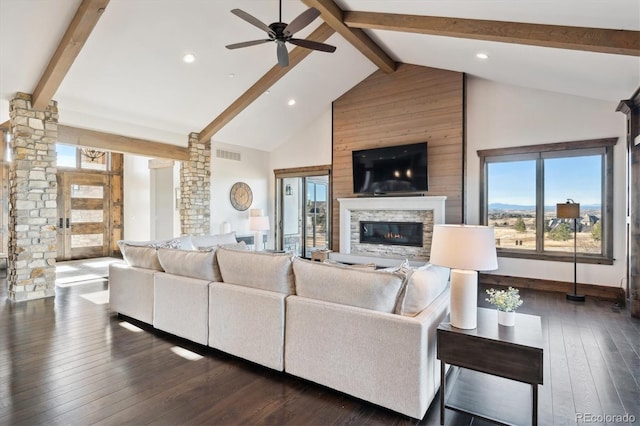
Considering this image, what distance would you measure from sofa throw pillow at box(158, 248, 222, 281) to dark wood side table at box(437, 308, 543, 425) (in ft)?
6.93

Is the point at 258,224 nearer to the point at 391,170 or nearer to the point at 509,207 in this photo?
the point at 391,170

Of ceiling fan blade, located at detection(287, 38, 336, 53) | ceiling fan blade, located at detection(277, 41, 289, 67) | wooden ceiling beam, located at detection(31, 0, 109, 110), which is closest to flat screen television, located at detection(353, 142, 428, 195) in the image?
ceiling fan blade, located at detection(287, 38, 336, 53)

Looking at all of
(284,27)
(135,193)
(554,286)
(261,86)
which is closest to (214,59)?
(261,86)

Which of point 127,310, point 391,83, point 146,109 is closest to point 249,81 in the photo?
point 146,109

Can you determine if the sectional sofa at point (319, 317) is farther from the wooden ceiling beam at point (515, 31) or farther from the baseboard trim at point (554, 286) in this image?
the baseboard trim at point (554, 286)

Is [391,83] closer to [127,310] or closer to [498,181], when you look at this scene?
[498,181]

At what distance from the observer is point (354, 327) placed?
2.33m

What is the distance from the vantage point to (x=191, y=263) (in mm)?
3340

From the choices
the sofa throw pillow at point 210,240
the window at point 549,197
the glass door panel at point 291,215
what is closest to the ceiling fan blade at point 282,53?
the sofa throw pillow at point 210,240

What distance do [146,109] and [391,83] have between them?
488 cm

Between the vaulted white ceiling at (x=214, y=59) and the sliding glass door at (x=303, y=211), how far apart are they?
6.94 ft

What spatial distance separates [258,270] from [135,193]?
8.57m

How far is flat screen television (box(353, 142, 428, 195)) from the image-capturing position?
6.64 meters

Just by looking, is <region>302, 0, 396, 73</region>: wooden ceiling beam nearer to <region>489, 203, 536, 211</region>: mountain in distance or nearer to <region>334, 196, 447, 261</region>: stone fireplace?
<region>334, 196, 447, 261</region>: stone fireplace
